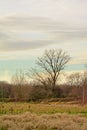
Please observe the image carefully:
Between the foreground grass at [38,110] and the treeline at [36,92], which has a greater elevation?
the treeline at [36,92]

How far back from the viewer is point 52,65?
7962 cm

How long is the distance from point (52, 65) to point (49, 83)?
181 inches

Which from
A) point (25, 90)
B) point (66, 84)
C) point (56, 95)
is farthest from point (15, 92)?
point (66, 84)

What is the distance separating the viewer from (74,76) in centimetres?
8650

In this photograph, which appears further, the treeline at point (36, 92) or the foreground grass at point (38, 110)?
the treeline at point (36, 92)

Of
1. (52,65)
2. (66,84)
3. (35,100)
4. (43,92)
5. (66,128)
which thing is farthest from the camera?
(66,84)

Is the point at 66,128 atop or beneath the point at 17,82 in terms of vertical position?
beneath

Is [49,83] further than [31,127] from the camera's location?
Yes

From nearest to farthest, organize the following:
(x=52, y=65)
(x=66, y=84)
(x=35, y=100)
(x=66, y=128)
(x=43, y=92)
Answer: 1. (x=66, y=128)
2. (x=35, y=100)
3. (x=43, y=92)
4. (x=52, y=65)
5. (x=66, y=84)

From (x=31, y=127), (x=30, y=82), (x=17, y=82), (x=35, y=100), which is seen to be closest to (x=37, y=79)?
(x=30, y=82)

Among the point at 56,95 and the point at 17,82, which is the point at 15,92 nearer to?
the point at 17,82

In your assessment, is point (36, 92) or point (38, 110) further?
point (36, 92)

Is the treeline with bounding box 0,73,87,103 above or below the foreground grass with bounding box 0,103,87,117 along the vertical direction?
above

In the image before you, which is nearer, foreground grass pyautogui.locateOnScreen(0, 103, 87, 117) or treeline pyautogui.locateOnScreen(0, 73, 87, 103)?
foreground grass pyautogui.locateOnScreen(0, 103, 87, 117)
